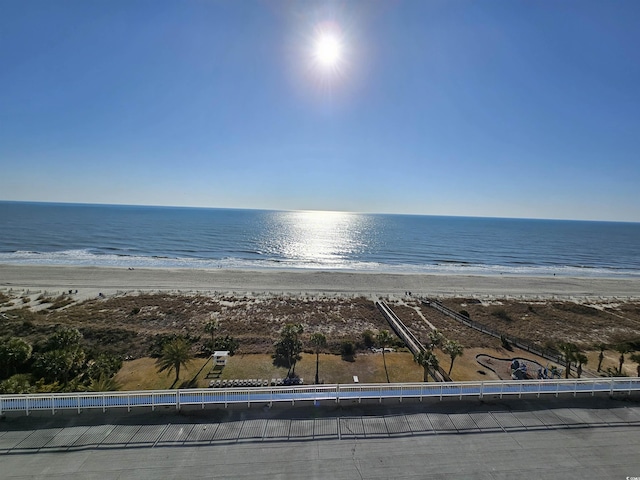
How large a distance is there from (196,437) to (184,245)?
285 feet

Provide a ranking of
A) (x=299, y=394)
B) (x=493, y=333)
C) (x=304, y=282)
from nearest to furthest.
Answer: (x=299, y=394) → (x=493, y=333) → (x=304, y=282)

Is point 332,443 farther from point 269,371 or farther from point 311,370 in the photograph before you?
point 269,371

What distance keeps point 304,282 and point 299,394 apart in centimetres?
3892

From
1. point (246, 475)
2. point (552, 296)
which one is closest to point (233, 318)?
point (246, 475)

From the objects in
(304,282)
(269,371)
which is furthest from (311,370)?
(304,282)

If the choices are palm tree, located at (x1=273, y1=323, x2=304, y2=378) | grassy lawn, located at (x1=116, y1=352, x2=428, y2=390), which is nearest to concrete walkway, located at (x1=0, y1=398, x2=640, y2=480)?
grassy lawn, located at (x1=116, y1=352, x2=428, y2=390)

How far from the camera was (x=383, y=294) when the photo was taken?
44281 millimetres

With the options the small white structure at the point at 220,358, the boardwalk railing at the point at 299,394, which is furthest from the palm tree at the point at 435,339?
the small white structure at the point at 220,358

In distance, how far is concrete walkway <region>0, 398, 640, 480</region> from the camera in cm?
897

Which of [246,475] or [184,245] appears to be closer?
[246,475]

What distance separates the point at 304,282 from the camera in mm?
50688

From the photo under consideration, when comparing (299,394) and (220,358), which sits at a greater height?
(299,394)

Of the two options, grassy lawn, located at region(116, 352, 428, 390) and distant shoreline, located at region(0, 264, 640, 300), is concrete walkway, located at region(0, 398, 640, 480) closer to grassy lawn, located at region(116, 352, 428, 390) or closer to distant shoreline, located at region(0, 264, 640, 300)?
grassy lawn, located at region(116, 352, 428, 390)

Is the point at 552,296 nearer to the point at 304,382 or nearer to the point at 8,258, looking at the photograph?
the point at 304,382
